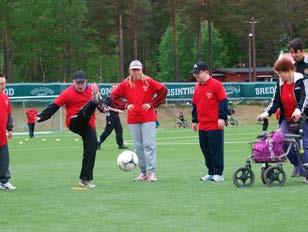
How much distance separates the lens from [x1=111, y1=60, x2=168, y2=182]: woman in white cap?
14.2 m

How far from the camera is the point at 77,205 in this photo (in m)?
10.9

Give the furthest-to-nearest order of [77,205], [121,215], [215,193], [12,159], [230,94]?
[230,94] < [12,159] < [215,193] < [77,205] < [121,215]

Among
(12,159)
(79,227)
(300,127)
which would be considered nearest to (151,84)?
(300,127)

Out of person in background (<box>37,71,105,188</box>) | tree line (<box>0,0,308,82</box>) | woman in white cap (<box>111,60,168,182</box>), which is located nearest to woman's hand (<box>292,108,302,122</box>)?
woman in white cap (<box>111,60,168,182</box>)

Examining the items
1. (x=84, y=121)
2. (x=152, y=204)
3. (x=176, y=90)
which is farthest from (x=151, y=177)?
(x=176, y=90)

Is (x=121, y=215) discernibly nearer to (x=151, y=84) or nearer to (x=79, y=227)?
(x=79, y=227)

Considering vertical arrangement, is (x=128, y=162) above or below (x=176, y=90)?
above

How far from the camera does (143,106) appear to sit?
14.2 m

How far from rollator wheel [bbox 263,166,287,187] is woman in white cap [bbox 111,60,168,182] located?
90.1 inches

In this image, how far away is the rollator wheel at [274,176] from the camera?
41.4 feet

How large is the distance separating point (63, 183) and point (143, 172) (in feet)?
4.43

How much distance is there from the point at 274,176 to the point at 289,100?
1199 mm

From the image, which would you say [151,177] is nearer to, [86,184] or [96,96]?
[86,184]

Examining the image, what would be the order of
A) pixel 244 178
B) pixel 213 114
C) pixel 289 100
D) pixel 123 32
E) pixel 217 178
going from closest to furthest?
pixel 244 178, pixel 289 100, pixel 217 178, pixel 213 114, pixel 123 32
